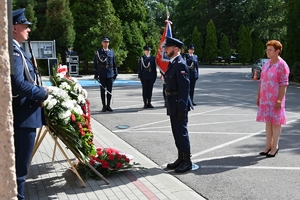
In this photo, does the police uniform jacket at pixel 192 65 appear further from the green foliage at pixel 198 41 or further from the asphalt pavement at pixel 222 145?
the green foliage at pixel 198 41

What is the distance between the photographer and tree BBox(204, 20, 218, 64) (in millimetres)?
52188

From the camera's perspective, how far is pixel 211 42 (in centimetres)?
5219

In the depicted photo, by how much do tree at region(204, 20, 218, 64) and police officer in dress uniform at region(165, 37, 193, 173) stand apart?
4746 centimetres

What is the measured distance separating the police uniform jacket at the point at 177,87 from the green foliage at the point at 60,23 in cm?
2234

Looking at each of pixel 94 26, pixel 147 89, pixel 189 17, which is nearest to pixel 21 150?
pixel 147 89

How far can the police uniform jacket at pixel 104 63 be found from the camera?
11664 mm

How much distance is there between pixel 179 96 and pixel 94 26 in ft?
77.0

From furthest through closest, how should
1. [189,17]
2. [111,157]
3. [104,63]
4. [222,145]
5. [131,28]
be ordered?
[189,17] < [131,28] < [104,63] < [222,145] < [111,157]

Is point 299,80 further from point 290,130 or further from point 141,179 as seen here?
point 141,179

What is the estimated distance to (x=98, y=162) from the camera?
5492 millimetres

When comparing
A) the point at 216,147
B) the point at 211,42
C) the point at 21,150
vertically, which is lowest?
the point at 216,147

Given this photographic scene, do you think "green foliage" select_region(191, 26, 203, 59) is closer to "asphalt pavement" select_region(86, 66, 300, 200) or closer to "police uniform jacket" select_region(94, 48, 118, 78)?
"asphalt pavement" select_region(86, 66, 300, 200)

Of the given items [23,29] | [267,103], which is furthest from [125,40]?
[23,29]

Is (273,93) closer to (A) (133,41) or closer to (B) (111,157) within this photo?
(B) (111,157)
